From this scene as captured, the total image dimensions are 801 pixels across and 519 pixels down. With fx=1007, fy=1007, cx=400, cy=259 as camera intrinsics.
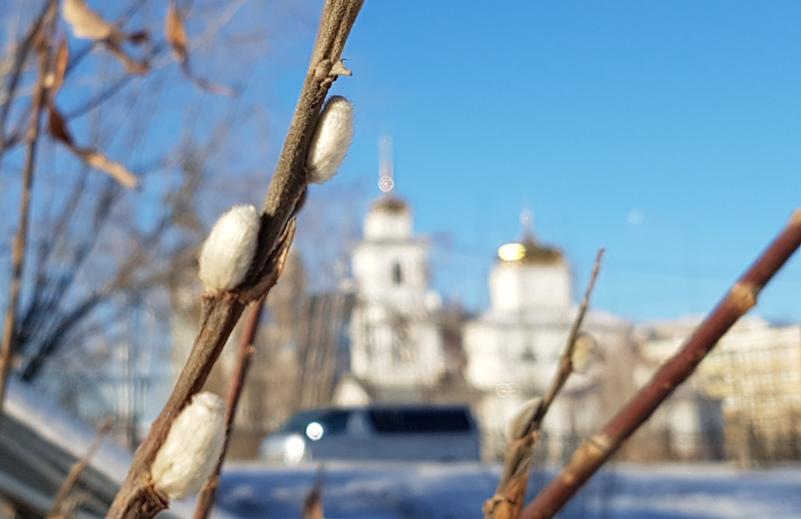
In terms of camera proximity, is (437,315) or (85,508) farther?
(437,315)

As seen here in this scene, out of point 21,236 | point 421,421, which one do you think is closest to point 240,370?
point 21,236

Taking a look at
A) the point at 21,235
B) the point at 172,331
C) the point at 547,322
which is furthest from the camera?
the point at 547,322

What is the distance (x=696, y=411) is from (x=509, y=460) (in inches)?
387

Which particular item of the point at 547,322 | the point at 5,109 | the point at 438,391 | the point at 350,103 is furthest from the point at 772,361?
the point at 438,391

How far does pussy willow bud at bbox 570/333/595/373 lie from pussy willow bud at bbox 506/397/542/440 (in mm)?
63

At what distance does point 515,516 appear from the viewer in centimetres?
31

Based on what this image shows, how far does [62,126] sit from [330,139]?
1.40 ft

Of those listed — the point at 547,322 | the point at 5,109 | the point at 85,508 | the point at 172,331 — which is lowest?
the point at 85,508

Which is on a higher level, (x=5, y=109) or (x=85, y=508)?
(x=5, y=109)

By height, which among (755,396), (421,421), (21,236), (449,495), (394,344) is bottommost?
(21,236)

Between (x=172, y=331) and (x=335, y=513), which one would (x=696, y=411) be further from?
(x=335, y=513)

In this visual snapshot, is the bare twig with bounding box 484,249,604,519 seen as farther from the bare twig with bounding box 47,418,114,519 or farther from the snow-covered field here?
the snow-covered field

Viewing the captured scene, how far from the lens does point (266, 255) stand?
8.2 inches

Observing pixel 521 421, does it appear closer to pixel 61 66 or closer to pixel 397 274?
pixel 61 66
